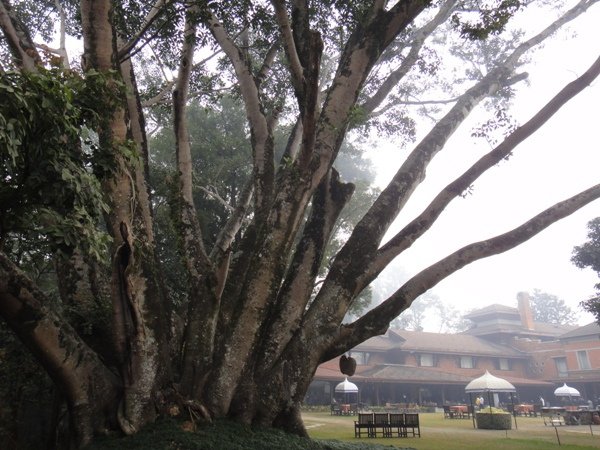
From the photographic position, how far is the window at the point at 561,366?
37.7 metres

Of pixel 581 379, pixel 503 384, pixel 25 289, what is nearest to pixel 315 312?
pixel 25 289

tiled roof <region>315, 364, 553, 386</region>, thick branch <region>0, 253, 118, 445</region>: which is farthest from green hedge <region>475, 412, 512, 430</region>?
thick branch <region>0, 253, 118, 445</region>

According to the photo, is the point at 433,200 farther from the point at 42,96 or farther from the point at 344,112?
the point at 42,96

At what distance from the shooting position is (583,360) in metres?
36.9

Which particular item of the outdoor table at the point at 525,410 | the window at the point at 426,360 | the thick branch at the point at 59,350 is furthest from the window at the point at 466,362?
the thick branch at the point at 59,350

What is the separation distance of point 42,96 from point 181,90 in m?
3.48

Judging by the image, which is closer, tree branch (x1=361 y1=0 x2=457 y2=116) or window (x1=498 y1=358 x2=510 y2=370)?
tree branch (x1=361 y1=0 x2=457 y2=116)

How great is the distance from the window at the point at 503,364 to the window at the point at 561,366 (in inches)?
141

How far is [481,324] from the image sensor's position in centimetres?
4631

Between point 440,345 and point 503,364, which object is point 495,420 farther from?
point 503,364

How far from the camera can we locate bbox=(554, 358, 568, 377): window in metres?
37.7

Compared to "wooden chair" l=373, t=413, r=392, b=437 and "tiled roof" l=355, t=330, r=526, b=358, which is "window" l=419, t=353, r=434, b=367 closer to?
"tiled roof" l=355, t=330, r=526, b=358

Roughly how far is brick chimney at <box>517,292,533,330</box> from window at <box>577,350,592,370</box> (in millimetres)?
7582

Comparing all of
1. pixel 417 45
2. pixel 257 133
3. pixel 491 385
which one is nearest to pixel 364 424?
pixel 491 385
